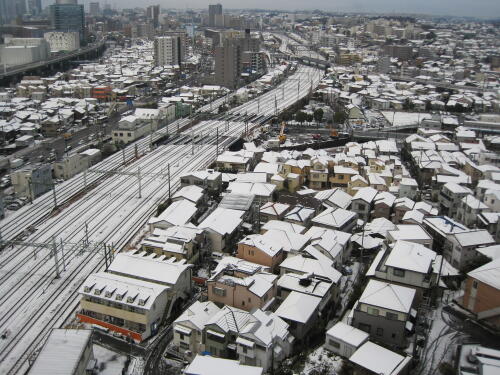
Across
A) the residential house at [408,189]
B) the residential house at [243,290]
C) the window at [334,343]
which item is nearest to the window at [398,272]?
the window at [334,343]

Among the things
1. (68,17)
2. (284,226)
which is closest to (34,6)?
(68,17)

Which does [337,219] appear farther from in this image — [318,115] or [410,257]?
[318,115]

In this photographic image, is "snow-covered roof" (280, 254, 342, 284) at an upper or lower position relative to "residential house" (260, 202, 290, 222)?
upper

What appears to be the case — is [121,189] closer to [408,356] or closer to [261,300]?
[261,300]

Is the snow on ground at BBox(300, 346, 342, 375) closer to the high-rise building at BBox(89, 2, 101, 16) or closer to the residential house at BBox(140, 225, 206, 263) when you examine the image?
the residential house at BBox(140, 225, 206, 263)

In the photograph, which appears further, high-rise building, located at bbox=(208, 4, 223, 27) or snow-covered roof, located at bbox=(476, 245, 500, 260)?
high-rise building, located at bbox=(208, 4, 223, 27)

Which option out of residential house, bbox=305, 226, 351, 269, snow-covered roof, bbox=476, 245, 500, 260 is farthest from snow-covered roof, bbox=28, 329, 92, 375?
snow-covered roof, bbox=476, 245, 500, 260

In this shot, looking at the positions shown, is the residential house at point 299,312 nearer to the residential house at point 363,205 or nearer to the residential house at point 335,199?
the residential house at point 335,199
